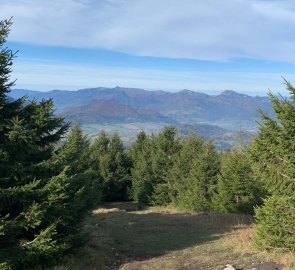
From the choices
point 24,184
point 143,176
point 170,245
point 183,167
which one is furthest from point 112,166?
point 24,184

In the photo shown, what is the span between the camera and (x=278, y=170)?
14773 mm

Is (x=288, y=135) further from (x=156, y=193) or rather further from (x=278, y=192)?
(x=156, y=193)

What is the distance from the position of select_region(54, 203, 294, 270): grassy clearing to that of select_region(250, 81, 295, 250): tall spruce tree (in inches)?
35.3

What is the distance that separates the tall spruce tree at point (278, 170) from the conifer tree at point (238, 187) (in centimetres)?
1655

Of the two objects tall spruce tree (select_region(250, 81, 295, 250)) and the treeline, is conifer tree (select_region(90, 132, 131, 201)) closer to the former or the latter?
the treeline

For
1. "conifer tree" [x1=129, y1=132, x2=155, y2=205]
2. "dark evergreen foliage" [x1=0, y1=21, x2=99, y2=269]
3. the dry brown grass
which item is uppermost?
"dark evergreen foliage" [x1=0, y1=21, x2=99, y2=269]

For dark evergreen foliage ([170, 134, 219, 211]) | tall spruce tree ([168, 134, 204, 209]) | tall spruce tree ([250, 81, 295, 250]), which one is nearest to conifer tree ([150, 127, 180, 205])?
tall spruce tree ([168, 134, 204, 209])

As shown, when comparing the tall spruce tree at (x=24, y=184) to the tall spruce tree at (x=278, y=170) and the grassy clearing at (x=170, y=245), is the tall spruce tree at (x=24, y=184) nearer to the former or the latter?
the grassy clearing at (x=170, y=245)

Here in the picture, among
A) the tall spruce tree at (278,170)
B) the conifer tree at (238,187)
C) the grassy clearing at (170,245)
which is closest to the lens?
the tall spruce tree at (278,170)

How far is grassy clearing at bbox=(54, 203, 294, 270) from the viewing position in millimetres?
14805

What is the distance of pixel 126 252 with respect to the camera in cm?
1894

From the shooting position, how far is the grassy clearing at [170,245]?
48.6 feet

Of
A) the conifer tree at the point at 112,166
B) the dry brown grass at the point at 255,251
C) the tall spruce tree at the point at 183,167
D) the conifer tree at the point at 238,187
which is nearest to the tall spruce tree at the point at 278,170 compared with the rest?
the dry brown grass at the point at 255,251

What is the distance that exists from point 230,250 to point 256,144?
16.0ft
